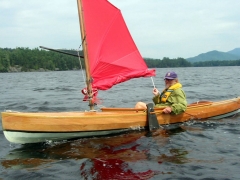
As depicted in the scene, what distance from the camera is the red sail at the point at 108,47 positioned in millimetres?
8727

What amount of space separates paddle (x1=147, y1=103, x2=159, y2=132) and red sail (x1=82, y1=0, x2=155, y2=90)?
1211 millimetres

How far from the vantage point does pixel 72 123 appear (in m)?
7.54

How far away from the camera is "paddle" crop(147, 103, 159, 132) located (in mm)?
8680

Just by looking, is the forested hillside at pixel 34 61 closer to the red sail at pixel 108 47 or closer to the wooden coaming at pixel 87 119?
the red sail at pixel 108 47

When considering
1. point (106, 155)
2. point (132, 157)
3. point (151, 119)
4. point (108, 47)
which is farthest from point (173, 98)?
point (106, 155)

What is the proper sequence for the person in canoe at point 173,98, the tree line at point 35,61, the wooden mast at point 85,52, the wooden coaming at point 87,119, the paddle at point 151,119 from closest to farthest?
the wooden coaming at point 87,119 → the wooden mast at point 85,52 → the paddle at point 151,119 → the person in canoe at point 173,98 → the tree line at point 35,61

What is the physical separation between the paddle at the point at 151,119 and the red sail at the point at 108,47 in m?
1.21

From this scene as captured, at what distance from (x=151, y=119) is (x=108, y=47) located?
96.9 inches

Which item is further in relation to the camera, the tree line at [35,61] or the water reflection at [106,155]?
the tree line at [35,61]

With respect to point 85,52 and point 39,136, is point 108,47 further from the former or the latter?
point 39,136

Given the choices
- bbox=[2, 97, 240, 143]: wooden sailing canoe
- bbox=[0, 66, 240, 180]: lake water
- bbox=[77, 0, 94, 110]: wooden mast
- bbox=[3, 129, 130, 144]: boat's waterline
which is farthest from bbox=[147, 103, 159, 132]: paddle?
bbox=[77, 0, 94, 110]: wooden mast

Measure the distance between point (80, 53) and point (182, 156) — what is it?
412cm

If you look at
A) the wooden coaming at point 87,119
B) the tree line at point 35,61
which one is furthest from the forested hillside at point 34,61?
the wooden coaming at point 87,119

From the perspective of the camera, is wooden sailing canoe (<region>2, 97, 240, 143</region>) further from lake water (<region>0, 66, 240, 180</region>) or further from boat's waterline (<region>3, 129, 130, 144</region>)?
lake water (<region>0, 66, 240, 180</region>)
